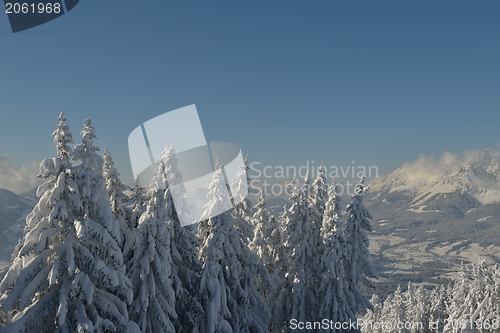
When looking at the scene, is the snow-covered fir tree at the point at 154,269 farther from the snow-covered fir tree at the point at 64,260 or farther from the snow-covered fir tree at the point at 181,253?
the snow-covered fir tree at the point at 64,260

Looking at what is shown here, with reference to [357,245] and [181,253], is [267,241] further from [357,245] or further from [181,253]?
[181,253]

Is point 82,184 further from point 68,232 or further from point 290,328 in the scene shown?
point 290,328

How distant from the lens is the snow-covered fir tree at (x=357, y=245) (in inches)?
1004

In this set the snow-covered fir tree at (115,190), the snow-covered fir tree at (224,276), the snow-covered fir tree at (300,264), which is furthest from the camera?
the snow-covered fir tree at (300,264)

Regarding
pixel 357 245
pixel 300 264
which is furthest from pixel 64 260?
pixel 357 245

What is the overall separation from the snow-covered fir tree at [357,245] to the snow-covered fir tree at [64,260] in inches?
728

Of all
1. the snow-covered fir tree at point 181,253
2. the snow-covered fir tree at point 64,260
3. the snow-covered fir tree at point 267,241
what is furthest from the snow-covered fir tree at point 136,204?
the snow-covered fir tree at point 267,241

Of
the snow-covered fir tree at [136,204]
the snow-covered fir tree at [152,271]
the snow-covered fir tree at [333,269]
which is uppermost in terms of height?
the snow-covered fir tree at [136,204]

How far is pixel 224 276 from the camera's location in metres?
19.2

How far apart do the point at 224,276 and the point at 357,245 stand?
11.7 meters

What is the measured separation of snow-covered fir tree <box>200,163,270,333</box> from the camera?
1714 centimetres

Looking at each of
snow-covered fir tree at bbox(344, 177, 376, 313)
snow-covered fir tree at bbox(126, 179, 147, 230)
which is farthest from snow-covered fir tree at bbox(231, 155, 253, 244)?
snow-covered fir tree at bbox(344, 177, 376, 313)

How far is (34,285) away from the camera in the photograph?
35.0 feet

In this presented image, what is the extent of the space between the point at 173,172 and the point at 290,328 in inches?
639
